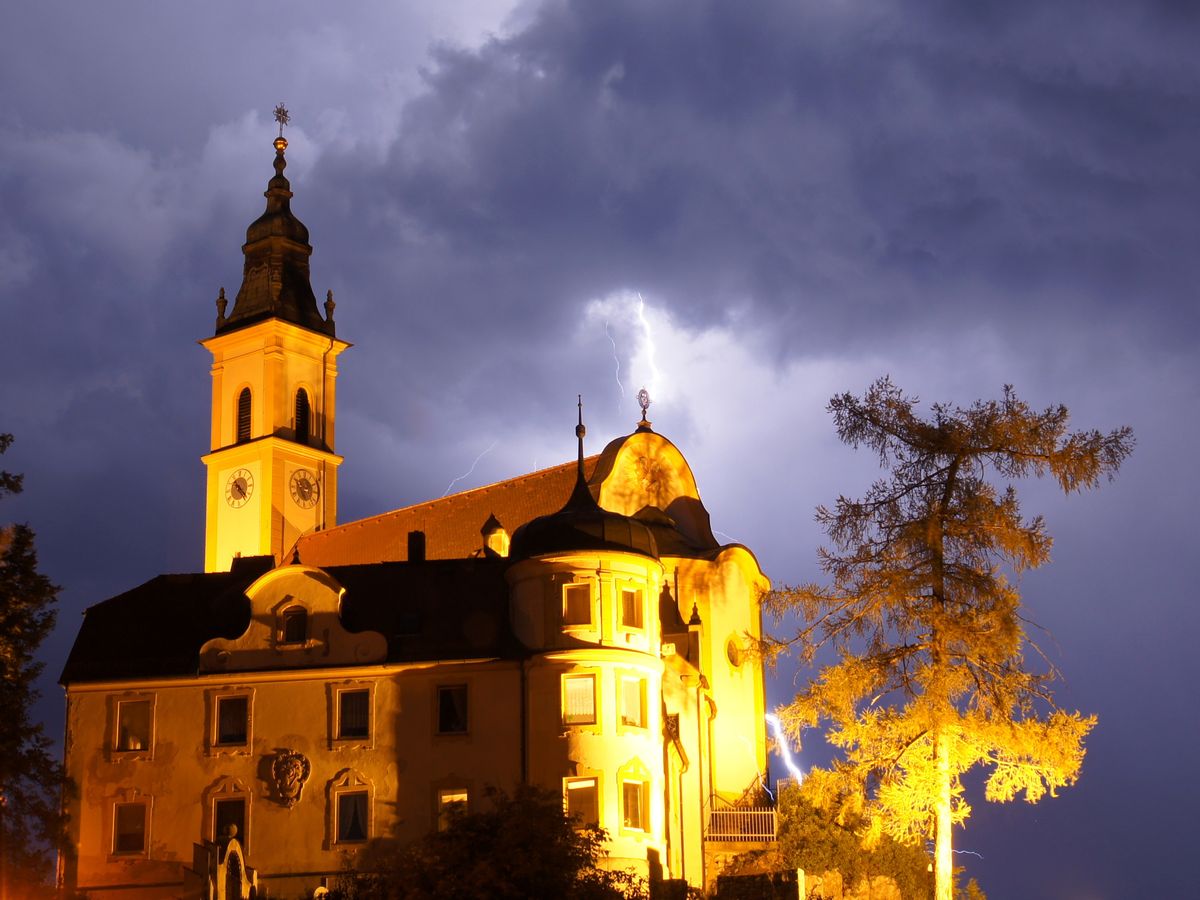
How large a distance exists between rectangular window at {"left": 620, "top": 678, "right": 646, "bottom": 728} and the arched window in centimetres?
4161

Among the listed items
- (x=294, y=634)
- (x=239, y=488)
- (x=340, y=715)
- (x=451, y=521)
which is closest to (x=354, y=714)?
(x=340, y=715)

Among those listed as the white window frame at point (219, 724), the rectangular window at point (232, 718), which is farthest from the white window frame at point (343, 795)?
the rectangular window at point (232, 718)

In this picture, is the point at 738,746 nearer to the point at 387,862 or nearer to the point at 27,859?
the point at 387,862

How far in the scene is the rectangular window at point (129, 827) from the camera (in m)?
51.1

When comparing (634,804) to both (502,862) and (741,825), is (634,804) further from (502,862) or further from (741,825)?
(502,862)

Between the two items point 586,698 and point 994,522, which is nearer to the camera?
point 994,522

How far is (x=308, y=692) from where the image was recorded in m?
51.6

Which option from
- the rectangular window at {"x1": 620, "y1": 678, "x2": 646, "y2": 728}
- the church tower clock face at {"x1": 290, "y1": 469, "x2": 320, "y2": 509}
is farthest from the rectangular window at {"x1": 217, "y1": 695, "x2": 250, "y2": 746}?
the church tower clock face at {"x1": 290, "y1": 469, "x2": 320, "y2": 509}

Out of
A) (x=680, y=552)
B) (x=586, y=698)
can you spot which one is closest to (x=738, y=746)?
(x=680, y=552)

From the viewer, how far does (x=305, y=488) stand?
88062mm

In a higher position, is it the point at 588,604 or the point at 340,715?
the point at 588,604

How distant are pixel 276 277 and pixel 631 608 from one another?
4261 cm

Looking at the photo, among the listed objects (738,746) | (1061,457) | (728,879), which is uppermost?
(1061,457)

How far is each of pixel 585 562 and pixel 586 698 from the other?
3.36 m
